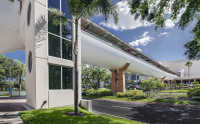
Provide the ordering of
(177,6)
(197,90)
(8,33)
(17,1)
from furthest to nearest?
1. (197,90)
2. (8,33)
3. (17,1)
4. (177,6)

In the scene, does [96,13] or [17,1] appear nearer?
[96,13]

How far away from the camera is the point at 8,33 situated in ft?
51.6

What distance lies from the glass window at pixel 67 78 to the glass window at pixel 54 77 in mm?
550

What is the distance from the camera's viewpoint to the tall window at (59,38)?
425 inches

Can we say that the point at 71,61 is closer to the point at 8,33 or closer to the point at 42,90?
the point at 42,90

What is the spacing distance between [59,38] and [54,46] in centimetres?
95

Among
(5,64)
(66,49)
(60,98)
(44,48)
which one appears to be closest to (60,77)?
(60,98)

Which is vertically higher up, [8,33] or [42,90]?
[8,33]

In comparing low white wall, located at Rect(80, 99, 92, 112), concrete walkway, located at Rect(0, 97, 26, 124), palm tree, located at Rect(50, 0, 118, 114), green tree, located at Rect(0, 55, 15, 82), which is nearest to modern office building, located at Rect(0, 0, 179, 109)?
concrete walkway, located at Rect(0, 97, 26, 124)

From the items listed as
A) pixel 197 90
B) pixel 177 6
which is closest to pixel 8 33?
pixel 177 6

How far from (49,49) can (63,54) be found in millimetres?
1470

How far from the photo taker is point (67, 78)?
11883mm

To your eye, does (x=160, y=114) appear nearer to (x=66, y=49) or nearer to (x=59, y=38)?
(x=66, y=49)

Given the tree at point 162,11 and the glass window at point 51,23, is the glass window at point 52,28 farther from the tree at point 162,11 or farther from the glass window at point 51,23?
the tree at point 162,11
